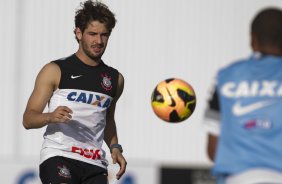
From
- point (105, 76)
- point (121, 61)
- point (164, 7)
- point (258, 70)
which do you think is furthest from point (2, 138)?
point (258, 70)

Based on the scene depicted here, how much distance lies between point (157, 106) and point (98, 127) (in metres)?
0.54

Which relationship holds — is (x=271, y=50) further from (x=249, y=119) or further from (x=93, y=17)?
(x=93, y=17)

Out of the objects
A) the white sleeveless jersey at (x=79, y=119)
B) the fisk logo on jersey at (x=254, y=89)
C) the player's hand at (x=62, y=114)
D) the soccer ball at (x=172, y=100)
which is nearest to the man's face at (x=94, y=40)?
the white sleeveless jersey at (x=79, y=119)

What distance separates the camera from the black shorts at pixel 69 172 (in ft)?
24.8

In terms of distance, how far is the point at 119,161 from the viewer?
7.77 m

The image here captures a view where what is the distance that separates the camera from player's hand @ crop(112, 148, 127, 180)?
767cm

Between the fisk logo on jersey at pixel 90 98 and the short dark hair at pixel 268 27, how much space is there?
2872 mm

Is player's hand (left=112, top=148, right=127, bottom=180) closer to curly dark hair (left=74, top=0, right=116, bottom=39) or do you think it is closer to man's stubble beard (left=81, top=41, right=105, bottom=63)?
man's stubble beard (left=81, top=41, right=105, bottom=63)

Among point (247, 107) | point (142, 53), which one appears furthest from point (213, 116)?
point (142, 53)

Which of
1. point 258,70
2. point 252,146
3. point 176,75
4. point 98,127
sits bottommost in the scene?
point 176,75

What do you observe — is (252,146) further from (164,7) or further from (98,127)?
(164,7)

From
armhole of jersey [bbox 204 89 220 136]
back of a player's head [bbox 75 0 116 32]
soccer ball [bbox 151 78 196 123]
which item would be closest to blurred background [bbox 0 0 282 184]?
soccer ball [bbox 151 78 196 123]

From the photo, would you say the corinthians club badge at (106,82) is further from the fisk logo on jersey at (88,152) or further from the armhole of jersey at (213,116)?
the armhole of jersey at (213,116)

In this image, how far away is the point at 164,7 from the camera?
1977 centimetres
